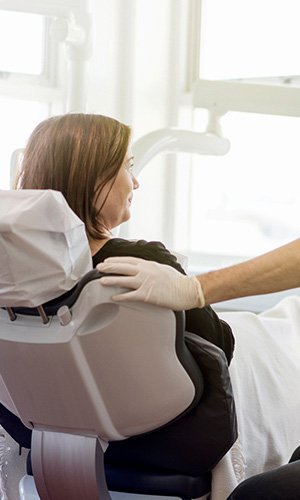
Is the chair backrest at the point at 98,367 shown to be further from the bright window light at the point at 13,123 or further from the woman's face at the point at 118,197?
the bright window light at the point at 13,123

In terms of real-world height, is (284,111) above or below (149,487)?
above

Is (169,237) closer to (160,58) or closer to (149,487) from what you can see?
(160,58)

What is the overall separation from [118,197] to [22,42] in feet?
5.61

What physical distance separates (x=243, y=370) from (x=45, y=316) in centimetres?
78

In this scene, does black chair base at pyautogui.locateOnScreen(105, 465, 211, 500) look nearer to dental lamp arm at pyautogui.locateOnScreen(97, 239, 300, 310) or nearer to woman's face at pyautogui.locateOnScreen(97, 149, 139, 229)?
dental lamp arm at pyautogui.locateOnScreen(97, 239, 300, 310)

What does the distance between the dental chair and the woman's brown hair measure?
Answer: 23 centimetres

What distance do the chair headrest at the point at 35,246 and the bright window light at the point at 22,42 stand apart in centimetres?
194

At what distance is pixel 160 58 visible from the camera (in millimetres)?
3115

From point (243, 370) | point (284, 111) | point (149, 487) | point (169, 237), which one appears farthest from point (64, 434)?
point (169, 237)

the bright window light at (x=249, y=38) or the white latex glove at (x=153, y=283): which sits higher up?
the bright window light at (x=249, y=38)

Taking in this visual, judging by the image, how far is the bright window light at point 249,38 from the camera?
321 cm

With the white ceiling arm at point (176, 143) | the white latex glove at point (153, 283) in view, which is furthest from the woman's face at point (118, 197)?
the white ceiling arm at point (176, 143)

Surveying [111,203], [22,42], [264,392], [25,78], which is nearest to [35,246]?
[111,203]

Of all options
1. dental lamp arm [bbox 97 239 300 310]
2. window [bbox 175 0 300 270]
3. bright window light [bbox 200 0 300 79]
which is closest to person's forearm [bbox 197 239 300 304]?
dental lamp arm [bbox 97 239 300 310]
